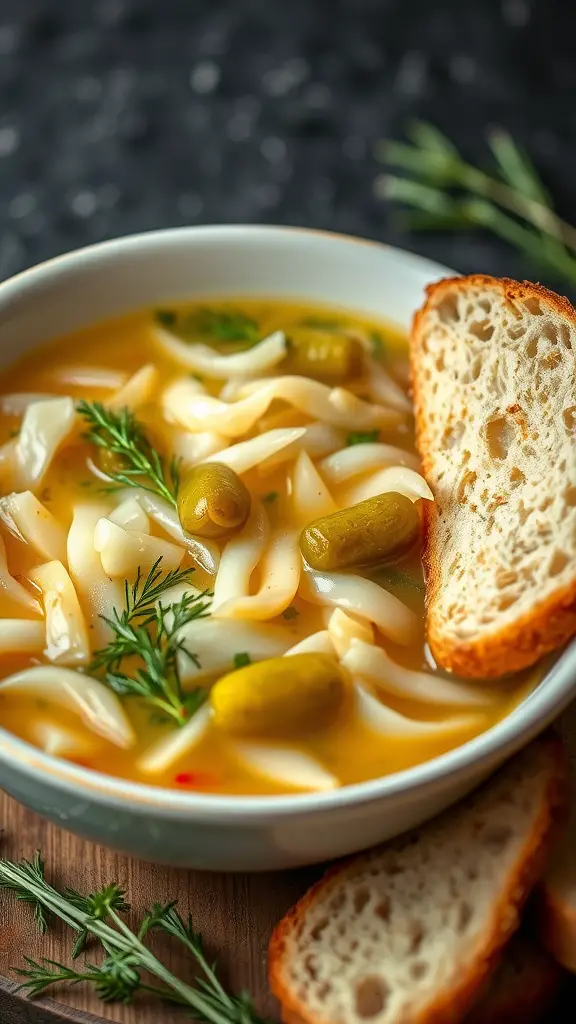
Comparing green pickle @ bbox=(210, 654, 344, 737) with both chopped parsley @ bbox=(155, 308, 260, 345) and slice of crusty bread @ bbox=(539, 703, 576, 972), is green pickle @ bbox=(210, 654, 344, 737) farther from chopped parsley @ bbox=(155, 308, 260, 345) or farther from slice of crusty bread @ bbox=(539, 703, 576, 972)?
chopped parsley @ bbox=(155, 308, 260, 345)

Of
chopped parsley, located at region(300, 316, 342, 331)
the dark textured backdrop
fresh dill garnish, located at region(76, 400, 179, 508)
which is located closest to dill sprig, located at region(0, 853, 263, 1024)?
fresh dill garnish, located at region(76, 400, 179, 508)

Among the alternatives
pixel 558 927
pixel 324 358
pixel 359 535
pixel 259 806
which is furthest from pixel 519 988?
pixel 324 358

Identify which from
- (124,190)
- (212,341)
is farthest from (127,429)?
(124,190)

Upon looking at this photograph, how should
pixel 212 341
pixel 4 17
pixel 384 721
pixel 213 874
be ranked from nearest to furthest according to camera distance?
pixel 384 721 → pixel 213 874 → pixel 212 341 → pixel 4 17

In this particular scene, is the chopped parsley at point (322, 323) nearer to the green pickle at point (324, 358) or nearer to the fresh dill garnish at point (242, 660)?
the green pickle at point (324, 358)

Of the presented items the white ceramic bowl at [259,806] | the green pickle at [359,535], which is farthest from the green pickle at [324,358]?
the white ceramic bowl at [259,806]

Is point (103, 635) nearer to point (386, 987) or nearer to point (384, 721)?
point (384, 721)

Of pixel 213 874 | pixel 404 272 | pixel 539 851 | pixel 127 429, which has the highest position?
pixel 404 272
